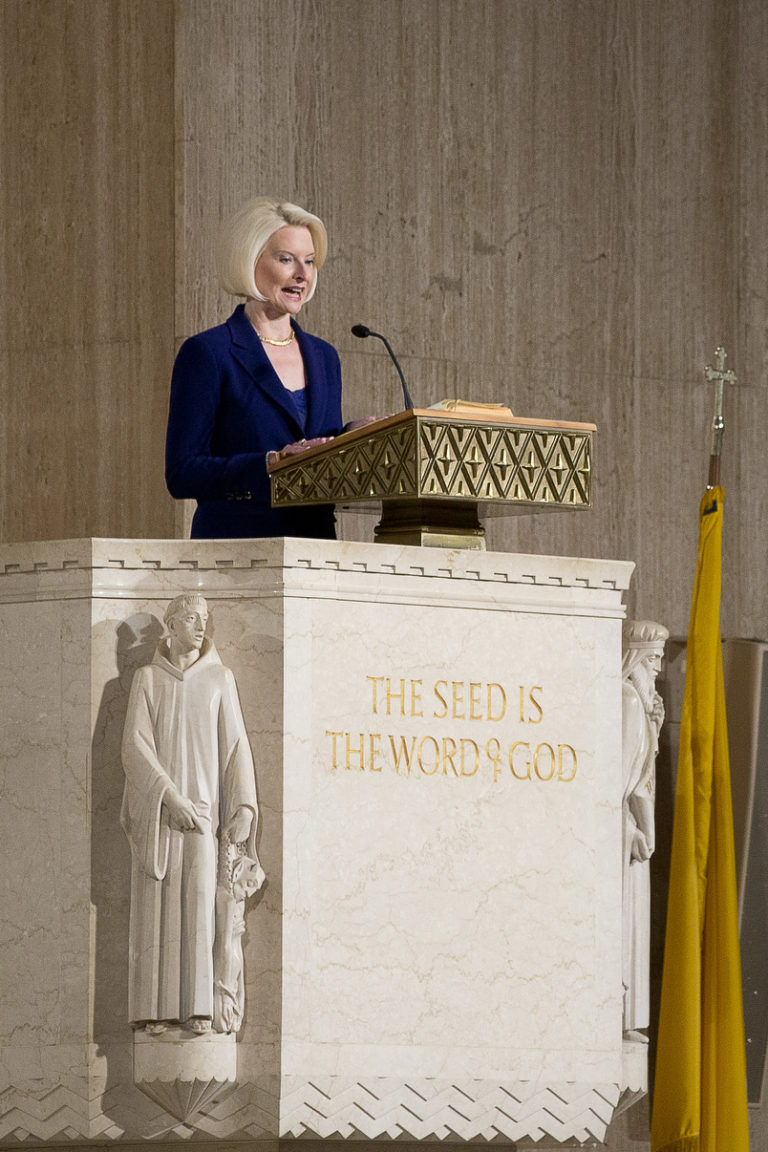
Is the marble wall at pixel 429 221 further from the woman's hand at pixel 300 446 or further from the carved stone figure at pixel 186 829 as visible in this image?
the carved stone figure at pixel 186 829

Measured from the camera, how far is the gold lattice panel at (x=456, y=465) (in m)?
5.04

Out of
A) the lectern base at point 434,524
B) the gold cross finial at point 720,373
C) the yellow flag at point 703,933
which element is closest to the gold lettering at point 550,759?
the lectern base at point 434,524

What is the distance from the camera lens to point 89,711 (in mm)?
5059

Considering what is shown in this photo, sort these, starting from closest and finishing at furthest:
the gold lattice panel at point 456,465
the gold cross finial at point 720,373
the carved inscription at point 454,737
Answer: the gold lattice panel at point 456,465 → the carved inscription at point 454,737 → the gold cross finial at point 720,373

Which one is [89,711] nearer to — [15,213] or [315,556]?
[315,556]

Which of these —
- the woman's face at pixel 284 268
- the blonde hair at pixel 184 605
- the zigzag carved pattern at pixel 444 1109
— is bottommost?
the zigzag carved pattern at pixel 444 1109

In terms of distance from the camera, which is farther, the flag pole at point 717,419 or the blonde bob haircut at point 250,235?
the flag pole at point 717,419

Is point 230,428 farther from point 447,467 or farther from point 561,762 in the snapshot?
point 561,762

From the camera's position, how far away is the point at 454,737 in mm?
5254

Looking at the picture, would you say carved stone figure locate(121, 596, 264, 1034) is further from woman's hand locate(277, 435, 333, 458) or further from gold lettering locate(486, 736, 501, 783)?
gold lettering locate(486, 736, 501, 783)

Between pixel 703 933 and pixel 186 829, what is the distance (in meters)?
2.51

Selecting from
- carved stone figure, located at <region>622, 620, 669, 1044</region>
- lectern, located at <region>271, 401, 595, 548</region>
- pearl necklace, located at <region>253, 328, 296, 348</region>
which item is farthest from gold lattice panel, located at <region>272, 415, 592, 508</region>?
carved stone figure, located at <region>622, 620, 669, 1044</region>

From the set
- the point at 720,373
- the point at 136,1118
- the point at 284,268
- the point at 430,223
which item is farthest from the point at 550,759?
the point at 430,223

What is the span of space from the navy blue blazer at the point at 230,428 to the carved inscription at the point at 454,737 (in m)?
0.66
